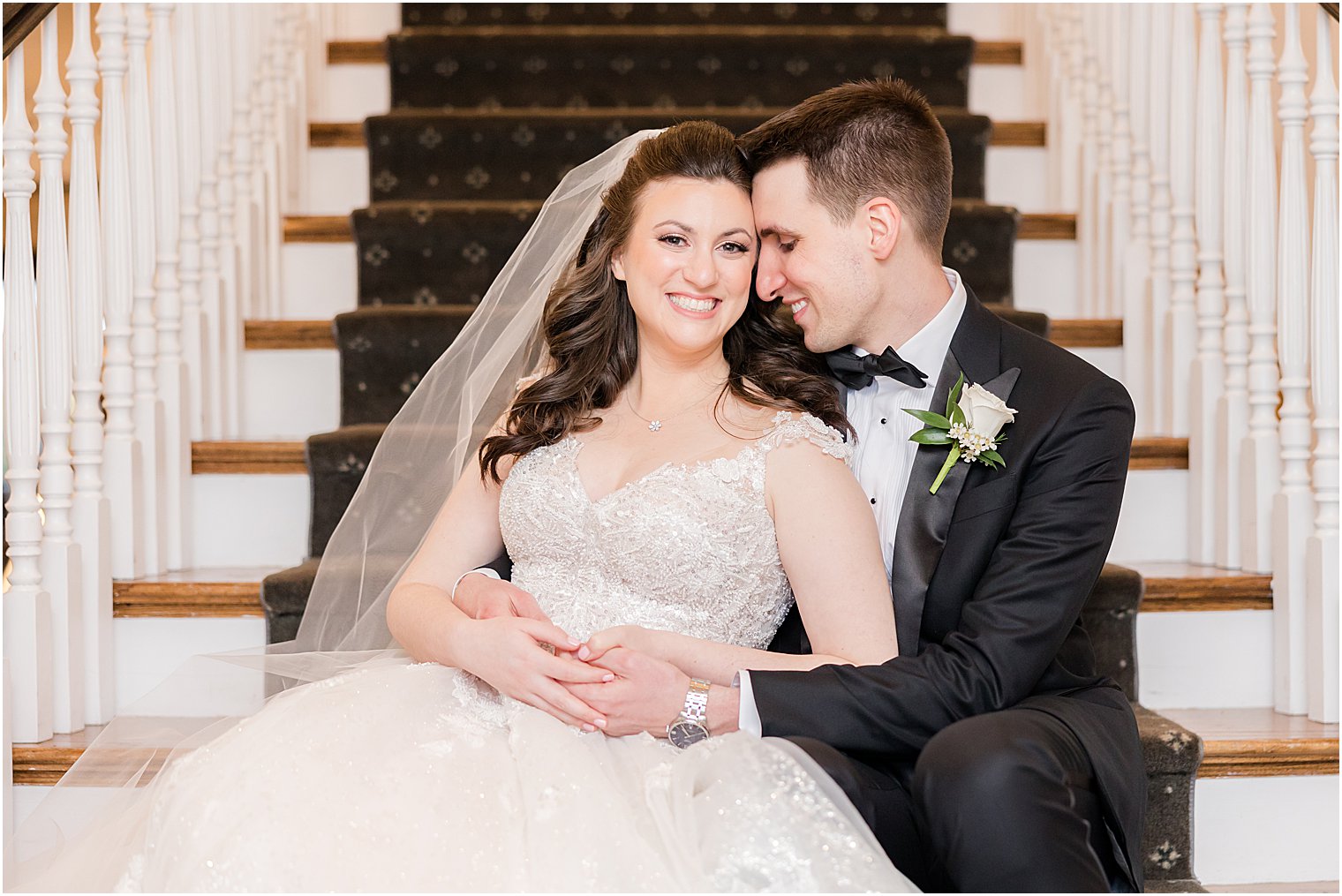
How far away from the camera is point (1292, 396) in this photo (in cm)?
245

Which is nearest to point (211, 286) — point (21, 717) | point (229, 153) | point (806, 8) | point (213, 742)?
point (229, 153)

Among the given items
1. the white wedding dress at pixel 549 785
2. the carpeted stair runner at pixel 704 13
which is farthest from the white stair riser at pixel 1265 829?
the carpeted stair runner at pixel 704 13

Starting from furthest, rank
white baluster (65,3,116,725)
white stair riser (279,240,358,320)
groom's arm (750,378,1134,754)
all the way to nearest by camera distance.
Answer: white stair riser (279,240,358,320) → white baluster (65,3,116,725) → groom's arm (750,378,1134,754)

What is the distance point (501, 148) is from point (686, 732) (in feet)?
7.46

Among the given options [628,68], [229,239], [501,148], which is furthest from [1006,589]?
[628,68]

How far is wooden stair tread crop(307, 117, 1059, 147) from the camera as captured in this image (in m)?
3.52

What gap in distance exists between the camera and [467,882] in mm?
1429

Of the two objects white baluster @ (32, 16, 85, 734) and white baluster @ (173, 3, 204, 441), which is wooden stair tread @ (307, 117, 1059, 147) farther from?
white baluster @ (32, 16, 85, 734)

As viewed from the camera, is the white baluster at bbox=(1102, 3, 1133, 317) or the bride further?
the white baluster at bbox=(1102, 3, 1133, 317)

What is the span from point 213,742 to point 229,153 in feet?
6.42

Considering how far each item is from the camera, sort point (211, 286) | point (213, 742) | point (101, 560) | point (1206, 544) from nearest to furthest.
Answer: point (213, 742) < point (101, 560) < point (1206, 544) < point (211, 286)

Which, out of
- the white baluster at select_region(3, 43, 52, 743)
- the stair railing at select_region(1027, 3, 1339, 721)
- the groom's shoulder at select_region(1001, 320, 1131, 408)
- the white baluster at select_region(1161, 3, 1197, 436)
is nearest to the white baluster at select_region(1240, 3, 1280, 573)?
the stair railing at select_region(1027, 3, 1339, 721)

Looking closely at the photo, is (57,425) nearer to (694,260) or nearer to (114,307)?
(114,307)

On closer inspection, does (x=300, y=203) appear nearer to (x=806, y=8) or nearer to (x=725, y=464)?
(x=806, y=8)
